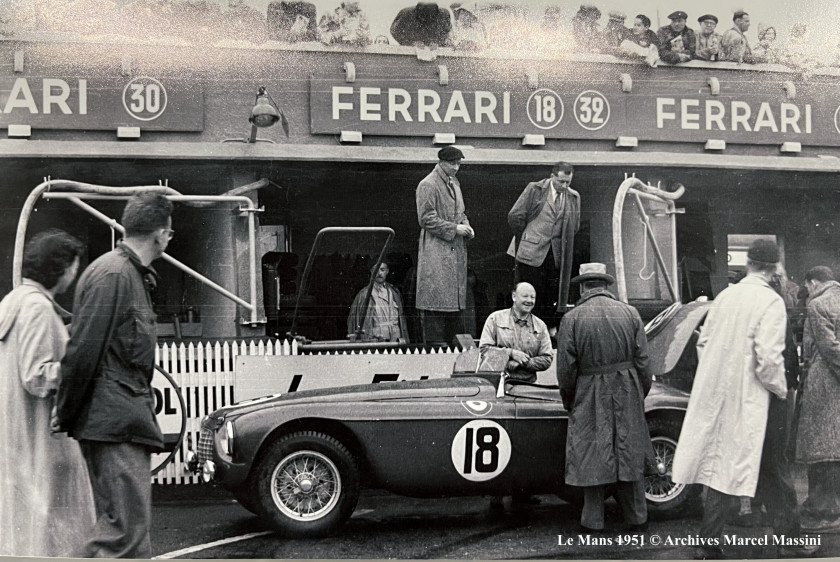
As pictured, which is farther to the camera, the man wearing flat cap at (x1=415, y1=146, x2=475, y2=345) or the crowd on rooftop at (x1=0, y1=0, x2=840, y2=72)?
the man wearing flat cap at (x1=415, y1=146, x2=475, y2=345)

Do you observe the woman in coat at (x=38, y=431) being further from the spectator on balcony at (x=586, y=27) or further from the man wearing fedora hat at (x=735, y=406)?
the man wearing fedora hat at (x=735, y=406)

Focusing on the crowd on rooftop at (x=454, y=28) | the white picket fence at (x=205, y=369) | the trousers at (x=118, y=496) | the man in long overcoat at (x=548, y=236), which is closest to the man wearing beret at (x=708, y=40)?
the crowd on rooftop at (x=454, y=28)

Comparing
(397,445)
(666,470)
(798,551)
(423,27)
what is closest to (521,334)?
(397,445)

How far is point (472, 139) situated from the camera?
553 centimetres

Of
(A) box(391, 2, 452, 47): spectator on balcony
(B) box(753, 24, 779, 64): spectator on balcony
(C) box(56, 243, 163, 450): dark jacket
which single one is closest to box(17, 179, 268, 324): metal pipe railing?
(C) box(56, 243, 163, 450): dark jacket

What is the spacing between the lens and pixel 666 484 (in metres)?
5.32

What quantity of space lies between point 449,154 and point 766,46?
225 cm

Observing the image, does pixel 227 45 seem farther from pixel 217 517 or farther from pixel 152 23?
pixel 217 517

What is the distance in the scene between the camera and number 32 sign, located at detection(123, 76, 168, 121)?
519 centimetres

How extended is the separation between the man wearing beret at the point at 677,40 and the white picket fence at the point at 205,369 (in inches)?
125

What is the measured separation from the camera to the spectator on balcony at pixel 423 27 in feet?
17.5

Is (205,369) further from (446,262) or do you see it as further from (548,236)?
(548,236)

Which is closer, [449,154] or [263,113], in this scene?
[263,113]

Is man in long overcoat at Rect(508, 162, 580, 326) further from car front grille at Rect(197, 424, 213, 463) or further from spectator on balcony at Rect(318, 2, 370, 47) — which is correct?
car front grille at Rect(197, 424, 213, 463)
